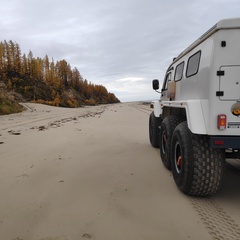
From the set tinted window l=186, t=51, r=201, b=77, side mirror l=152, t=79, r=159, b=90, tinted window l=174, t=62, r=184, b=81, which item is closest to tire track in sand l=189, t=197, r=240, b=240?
tinted window l=186, t=51, r=201, b=77

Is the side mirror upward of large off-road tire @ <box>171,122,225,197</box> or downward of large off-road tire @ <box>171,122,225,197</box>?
upward

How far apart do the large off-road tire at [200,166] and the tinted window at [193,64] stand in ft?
3.54

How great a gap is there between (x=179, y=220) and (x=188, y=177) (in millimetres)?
673

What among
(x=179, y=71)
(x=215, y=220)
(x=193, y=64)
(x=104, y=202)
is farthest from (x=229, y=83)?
(x=104, y=202)

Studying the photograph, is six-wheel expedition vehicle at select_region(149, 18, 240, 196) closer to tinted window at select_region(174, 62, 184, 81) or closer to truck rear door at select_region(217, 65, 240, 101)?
truck rear door at select_region(217, 65, 240, 101)

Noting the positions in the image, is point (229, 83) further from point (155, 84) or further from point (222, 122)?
point (155, 84)

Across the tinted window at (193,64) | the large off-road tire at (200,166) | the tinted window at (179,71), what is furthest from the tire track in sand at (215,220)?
the tinted window at (179,71)

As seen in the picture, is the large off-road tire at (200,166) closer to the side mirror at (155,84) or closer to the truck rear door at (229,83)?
the truck rear door at (229,83)

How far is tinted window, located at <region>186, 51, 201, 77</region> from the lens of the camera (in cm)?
376

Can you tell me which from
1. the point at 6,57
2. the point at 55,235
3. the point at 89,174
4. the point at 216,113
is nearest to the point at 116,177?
the point at 89,174

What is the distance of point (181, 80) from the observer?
15.2ft

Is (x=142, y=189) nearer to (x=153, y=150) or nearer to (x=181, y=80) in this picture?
(x=181, y=80)

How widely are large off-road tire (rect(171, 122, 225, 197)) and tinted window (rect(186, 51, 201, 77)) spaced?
3.54 feet

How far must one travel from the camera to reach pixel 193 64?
4.01 metres
